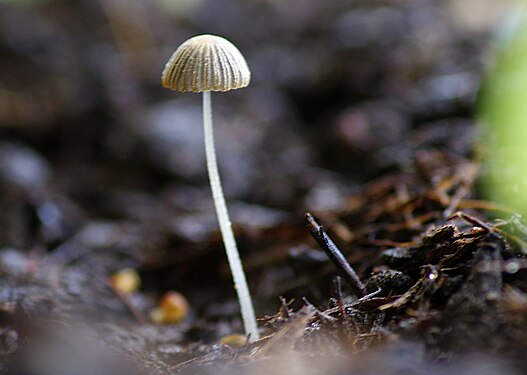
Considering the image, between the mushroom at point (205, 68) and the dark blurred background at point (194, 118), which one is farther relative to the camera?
the dark blurred background at point (194, 118)

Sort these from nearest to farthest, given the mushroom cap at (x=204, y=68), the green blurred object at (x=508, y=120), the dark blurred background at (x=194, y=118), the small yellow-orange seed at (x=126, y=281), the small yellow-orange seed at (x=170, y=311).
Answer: the mushroom cap at (x=204, y=68), the green blurred object at (x=508, y=120), the small yellow-orange seed at (x=170, y=311), the small yellow-orange seed at (x=126, y=281), the dark blurred background at (x=194, y=118)

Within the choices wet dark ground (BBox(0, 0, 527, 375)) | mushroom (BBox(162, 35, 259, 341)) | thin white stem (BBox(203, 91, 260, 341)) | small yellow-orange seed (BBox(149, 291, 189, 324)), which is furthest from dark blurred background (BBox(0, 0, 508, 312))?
mushroom (BBox(162, 35, 259, 341))

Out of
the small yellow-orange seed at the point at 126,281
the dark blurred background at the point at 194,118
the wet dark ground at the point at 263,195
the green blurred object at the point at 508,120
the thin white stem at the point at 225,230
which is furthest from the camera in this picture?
the dark blurred background at the point at 194,118

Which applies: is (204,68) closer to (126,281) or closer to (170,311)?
(170,311)

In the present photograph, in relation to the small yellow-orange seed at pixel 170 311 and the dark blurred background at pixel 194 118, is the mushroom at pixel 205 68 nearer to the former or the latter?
the small yellow-orange seed at pixel 170 311

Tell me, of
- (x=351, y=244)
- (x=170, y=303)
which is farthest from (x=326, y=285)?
(x=170, y=303)

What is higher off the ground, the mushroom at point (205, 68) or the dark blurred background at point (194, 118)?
the dark blurred background at point (194, 118)

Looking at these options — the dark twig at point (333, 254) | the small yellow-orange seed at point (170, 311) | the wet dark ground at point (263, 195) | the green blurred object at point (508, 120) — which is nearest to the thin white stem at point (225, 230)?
the wet dark ground at point (263, 195)

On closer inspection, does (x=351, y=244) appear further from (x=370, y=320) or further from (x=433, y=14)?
(x=433, y=14)
